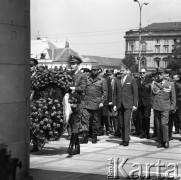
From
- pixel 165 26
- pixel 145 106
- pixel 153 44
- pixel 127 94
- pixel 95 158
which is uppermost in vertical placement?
pixel 165 26

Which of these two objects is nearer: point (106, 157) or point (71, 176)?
point (71, 176)

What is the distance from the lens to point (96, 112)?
43.7 feet

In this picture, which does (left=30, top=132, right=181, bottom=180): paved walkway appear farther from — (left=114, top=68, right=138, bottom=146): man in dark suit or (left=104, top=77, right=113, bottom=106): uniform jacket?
(left=104, top=77, right=113, bottom=106): uniform jacket

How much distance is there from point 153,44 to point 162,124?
497 ft

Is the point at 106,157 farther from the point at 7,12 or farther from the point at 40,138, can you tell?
the point at 7,12

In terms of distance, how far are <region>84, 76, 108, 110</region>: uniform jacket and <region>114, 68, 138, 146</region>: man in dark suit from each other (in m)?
0.60

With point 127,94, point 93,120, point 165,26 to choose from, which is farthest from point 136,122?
point 165,26

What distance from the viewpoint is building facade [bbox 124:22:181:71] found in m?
160

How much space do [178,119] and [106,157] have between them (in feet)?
15.6

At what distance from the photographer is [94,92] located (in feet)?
43.9

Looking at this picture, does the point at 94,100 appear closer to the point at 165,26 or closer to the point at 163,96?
the point at 163,96

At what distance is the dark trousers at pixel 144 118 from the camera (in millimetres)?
14266

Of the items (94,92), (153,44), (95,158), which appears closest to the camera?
(95,158)

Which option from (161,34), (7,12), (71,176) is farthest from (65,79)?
(161,34)
